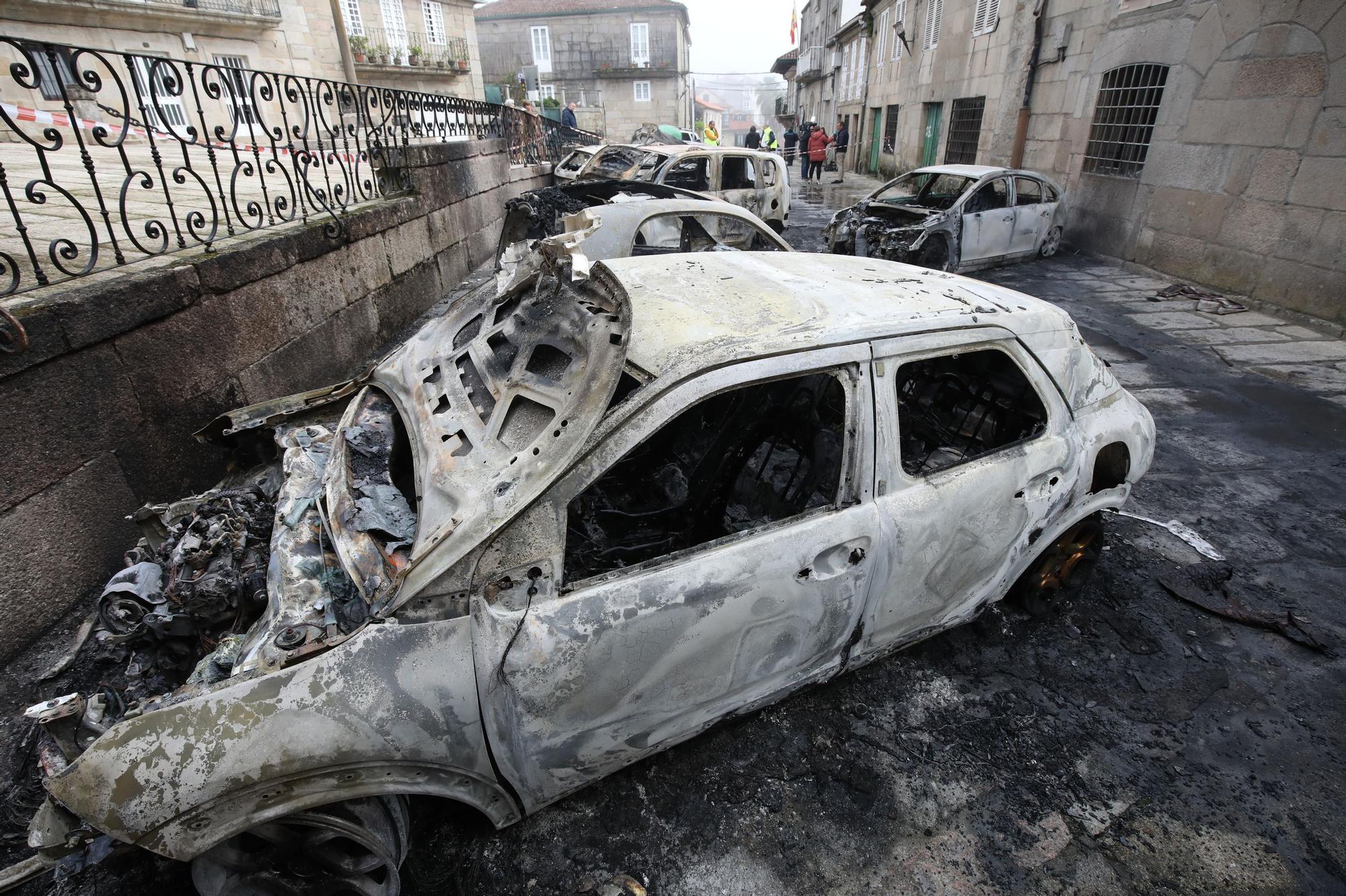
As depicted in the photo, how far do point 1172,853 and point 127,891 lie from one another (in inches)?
142

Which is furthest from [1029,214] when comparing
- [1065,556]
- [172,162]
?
[172,162]

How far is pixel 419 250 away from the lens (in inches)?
306

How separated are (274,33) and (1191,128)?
2286 cm

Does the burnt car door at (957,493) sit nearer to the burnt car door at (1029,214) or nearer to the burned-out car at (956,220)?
the burned-out car at (956,220)

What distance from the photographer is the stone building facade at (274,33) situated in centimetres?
1459

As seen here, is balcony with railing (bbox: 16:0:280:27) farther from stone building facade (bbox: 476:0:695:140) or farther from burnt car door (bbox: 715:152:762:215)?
stone building facade (bbox: 476:0:695:140)

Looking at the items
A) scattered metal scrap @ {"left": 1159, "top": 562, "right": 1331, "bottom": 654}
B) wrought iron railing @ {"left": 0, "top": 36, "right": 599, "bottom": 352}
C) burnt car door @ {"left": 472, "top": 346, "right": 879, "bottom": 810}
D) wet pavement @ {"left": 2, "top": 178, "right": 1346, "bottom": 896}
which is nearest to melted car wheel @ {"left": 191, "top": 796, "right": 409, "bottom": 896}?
wet pavement @ {"left": 2, "top": 178, "right": 1346, "bottom": 896}

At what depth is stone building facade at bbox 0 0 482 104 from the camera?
47.9 feet

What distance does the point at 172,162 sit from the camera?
11.0m

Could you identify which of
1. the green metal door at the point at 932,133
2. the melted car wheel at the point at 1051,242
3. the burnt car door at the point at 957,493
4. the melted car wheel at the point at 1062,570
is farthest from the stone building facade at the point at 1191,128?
the burnt car door at the point at 957,493

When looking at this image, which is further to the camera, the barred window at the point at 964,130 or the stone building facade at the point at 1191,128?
the barred window at the point at 964,130

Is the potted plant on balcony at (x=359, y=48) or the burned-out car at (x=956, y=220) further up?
the potted plant on balcony at (x=359, y=48)

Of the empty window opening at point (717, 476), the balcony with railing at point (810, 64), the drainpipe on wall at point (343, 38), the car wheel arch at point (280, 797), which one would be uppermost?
the balcony with railing at point (810, 64)

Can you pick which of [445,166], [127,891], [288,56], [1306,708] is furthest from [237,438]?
[288,56]
